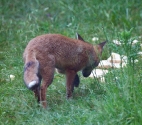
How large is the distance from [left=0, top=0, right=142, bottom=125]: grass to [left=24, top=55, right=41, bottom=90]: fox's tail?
349 mm

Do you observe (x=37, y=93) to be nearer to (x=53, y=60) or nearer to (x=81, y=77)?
(x=53, y=60)

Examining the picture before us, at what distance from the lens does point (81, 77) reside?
25.1 ft

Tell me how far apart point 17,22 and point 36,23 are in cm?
42

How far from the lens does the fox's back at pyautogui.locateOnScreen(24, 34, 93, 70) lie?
20.6ft

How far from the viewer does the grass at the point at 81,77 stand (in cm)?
532

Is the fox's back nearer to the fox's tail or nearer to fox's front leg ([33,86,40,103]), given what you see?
the fox's tail

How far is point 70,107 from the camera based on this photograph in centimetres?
599

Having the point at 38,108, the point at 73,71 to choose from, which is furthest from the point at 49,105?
the point at 73,71

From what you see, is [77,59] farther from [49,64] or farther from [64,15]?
[64,15]

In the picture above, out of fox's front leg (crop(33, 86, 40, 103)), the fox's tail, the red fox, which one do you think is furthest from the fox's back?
fox's front leg (crop(33, 86, 40, 103))

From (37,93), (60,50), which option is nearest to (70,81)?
(60,50)

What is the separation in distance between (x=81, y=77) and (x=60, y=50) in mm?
1246

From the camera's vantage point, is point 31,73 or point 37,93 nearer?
point 31,73

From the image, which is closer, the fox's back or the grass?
the grass
